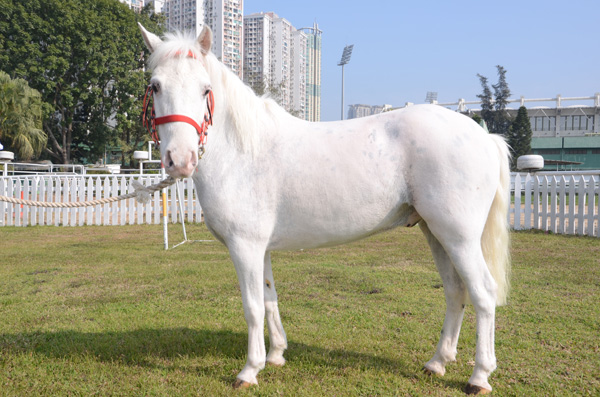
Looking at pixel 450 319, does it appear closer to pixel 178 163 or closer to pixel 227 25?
pixel 178 163

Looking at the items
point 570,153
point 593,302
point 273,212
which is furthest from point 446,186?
point 570,153

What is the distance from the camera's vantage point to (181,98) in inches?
103

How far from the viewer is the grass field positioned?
3021mm

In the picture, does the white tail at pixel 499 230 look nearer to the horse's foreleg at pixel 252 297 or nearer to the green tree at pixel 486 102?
the horse's foreleg at pixel 252 297

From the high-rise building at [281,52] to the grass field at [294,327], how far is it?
47144 mm

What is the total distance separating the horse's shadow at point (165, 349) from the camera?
10.8 feet

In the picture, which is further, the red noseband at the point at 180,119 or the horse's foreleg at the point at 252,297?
the horse's foreleg at the point at 252,297

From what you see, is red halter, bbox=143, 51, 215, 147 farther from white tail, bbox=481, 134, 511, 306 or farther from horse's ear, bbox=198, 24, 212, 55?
white tail, bbox=481, 134, 511, 306

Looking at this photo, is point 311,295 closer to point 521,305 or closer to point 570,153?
point 521,305

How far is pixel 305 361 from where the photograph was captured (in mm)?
3355

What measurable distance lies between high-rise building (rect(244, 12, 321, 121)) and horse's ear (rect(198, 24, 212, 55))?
49915 millimetres

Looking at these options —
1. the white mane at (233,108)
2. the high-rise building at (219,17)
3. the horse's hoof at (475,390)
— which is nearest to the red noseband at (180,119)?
the white mane at (233,108)

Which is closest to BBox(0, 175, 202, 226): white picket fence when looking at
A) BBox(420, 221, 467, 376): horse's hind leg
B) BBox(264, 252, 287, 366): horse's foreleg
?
BBox(264, 252, 287, 366): horse's foreleg

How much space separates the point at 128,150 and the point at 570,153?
184 ft
